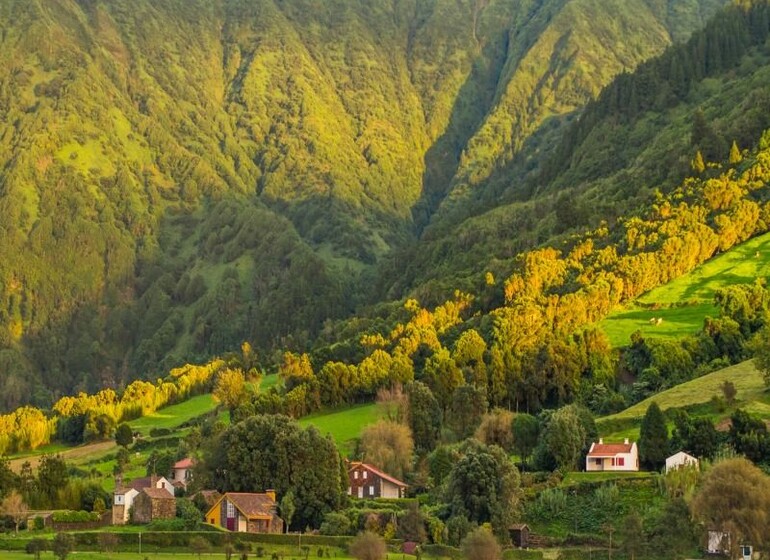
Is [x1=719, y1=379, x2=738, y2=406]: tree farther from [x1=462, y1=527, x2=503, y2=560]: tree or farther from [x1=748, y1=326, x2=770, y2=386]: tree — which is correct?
[x1=462, y1=527, x2=503, y2=560]: tree

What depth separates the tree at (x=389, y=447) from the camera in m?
137

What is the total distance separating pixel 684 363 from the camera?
155875mm

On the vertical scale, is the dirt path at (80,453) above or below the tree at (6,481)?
above

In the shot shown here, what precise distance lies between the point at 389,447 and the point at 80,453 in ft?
201

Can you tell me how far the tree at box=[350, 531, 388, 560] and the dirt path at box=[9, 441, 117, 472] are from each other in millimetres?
89824

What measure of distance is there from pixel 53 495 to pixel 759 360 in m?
61.5

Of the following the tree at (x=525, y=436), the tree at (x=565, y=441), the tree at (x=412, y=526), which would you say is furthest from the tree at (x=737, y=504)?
the tree at (x=525, y=436)

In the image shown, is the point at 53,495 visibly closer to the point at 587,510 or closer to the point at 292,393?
the point at 587,510

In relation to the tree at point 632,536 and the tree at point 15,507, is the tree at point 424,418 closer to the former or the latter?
the tree at point 15,507

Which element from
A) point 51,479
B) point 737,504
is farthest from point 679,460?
point 51,479

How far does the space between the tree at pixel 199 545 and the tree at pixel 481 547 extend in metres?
16.7

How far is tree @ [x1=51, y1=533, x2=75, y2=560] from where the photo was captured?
289 feet

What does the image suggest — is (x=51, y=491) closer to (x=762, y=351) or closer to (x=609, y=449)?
(x=609, y=449)

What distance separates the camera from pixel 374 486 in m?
128
